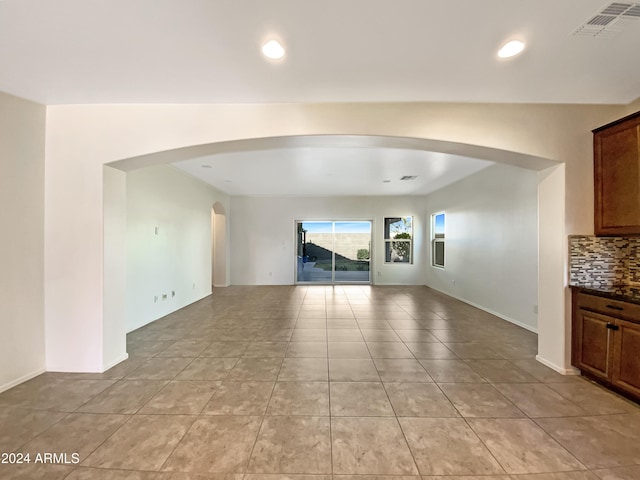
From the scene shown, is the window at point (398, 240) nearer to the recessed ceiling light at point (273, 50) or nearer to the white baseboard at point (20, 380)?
the recessed ceiling light at point (273, 50)

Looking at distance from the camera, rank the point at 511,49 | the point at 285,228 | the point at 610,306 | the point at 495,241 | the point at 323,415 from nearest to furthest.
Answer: the point at 511,49 → the point at 323,415 → the point at 610,306 → the point at 495,241 → the point at 285,228

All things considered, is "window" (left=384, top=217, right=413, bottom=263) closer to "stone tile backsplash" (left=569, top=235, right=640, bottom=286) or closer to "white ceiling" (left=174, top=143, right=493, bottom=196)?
"white ceiling" (left=174, top=143, right=493, bottom=196)

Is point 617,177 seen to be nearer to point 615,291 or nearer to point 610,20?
point 615,291

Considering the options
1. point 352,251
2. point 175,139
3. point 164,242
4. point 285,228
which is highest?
point 175,139

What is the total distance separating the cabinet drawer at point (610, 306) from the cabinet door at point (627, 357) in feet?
0.21

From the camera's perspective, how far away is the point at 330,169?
17.7ft

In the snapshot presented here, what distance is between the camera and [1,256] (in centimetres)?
259

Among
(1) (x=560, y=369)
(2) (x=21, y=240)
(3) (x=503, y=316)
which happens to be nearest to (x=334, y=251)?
(3) (x=503, y=316)

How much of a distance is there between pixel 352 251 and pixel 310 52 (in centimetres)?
738

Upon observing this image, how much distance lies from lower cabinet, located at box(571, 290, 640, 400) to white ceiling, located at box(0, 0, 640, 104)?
6.61 feet

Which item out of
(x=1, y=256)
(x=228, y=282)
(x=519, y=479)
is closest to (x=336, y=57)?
(x=519, y=479)

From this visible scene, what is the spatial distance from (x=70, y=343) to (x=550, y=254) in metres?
5.14

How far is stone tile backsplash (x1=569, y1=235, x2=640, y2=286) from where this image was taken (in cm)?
288

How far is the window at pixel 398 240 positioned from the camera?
29.4 ft
